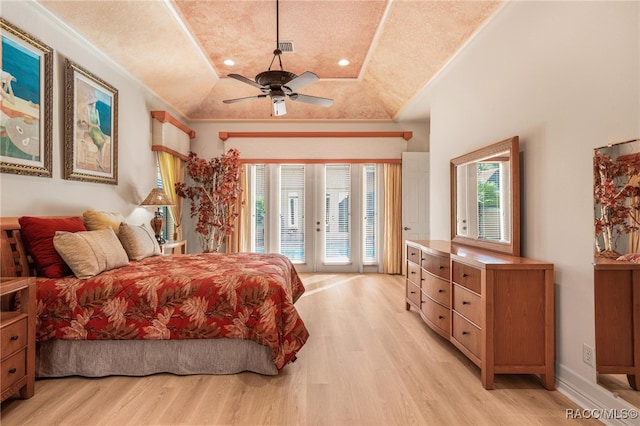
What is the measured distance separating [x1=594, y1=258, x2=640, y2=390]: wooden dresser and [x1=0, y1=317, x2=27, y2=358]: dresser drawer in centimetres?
342

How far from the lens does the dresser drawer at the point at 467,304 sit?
2.29 metres

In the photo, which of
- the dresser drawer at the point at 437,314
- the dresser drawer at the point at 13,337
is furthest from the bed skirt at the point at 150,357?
the dresser drawer at the point at 437,314

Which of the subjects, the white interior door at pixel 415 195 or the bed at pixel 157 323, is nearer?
the bed at pixel 157 323

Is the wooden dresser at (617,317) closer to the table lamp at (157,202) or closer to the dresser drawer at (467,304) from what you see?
the dresser drawer at (467,304)

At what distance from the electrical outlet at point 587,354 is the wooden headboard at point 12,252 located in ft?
12.6

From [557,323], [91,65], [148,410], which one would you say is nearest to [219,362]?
[148,410]

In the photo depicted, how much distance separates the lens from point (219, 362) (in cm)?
234

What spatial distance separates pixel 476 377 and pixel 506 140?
1864 millimetres

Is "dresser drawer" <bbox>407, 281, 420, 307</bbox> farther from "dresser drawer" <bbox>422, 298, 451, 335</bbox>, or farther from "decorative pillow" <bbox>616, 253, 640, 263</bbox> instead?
"decorative pillow" <bbox>616, 253, 640, 263</bbox>

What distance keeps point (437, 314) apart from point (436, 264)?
18.0 inches

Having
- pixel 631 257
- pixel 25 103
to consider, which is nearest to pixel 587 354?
pixel 631 257

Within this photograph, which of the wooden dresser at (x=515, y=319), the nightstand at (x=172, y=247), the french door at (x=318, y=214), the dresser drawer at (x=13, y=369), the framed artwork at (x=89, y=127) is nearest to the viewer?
the dresser drawer at (x=13, y=369)

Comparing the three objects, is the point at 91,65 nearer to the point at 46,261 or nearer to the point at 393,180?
the point at 46,261

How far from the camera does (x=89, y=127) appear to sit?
324 centimetres
